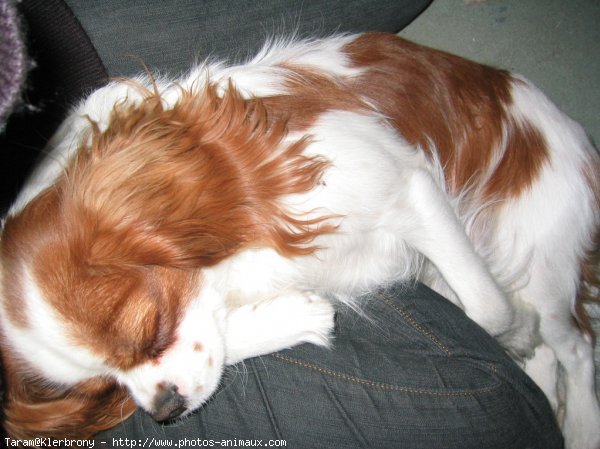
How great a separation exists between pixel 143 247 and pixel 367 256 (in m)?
0.74

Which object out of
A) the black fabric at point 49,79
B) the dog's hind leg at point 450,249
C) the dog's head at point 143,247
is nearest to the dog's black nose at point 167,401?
the dog's head at point 143,247

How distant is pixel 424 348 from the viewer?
1.61m

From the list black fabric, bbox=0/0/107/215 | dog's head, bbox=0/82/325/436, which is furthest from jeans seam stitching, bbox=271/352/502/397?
black fabric, bbox=0/0/107/215

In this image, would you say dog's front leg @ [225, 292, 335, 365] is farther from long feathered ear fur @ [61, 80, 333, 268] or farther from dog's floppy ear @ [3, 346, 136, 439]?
dog's floppy ear @ [3, 346, 136, 439]

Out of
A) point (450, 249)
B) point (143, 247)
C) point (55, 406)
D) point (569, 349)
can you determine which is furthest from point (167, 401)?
point (569, 349)

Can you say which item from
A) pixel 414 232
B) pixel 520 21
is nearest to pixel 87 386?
pixel 414 232

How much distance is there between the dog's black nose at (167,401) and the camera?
1.40 metres

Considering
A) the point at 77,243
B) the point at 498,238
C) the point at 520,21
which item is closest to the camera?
the point at 77,243

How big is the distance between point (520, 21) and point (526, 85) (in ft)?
2.20

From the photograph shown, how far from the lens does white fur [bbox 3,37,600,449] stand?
1.40 meters

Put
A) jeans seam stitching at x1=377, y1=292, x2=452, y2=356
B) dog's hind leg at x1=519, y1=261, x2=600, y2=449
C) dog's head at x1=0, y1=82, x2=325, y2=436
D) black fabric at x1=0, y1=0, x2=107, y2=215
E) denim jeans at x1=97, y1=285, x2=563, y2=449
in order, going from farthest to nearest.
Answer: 1. dog's hind leg at x1=519, y1=261, x2=600, y2=449
2. jeans seam stitching at x1=377, y1=292, x2=452, y2=356
3. denim jeans at x1=97, y1=285, x2=563, y2=449
4. black fabric at x1=0, y1=0, x2=107, y2=215
5. dog's head at x1=0, y1=82, x2=325, y2=436

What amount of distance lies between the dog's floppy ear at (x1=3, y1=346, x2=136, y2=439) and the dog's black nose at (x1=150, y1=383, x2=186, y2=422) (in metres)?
0.18

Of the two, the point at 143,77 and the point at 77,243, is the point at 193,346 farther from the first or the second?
the point at 143,77

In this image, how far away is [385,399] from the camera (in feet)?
4.97
